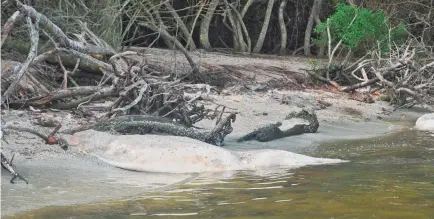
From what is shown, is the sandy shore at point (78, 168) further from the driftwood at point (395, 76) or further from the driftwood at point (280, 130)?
the driftwood at point (395, 76)

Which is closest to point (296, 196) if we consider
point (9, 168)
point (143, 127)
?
point (9, 168)

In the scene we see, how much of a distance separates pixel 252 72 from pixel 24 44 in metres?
6.36

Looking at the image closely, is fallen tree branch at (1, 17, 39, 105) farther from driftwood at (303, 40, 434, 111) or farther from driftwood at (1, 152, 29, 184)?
driftwood at (303, 40, 434, 111)

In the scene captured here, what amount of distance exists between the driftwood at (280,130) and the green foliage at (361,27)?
250 inches

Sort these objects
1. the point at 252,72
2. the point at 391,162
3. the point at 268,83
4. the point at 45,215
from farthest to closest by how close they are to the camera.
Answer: the point at 252,72
the point at 268,83
the point at 391,162
the point at 45,215

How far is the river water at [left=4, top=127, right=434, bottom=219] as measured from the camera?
17.3ft

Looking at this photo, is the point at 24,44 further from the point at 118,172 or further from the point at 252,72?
the point at 252,72

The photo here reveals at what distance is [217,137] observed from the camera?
28.7 feet

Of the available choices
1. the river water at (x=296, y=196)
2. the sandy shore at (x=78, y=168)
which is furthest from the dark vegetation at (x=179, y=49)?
the river water at (x=296, y=196)

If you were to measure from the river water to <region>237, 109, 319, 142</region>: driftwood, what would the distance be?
162cm

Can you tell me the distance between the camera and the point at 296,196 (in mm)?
6059

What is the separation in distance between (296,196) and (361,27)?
1173 cm

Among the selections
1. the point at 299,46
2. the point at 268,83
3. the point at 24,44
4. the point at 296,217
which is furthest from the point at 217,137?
the point at 299,46

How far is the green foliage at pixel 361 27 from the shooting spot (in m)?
16.9
